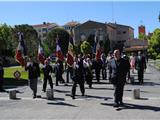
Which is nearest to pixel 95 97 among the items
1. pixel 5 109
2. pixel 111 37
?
pixel 5 109

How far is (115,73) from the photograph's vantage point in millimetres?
14828

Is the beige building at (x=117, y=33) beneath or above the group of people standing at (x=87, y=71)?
above

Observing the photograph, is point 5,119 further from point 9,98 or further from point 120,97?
point 9,98

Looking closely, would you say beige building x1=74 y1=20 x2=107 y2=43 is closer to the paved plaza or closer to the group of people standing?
the group of people standing

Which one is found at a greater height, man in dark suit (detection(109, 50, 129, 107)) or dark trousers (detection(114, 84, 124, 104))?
man in dark suit (detection(109, 50, 129, 107))

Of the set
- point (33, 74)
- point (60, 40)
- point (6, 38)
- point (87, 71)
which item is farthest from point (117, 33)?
point (33, 74)

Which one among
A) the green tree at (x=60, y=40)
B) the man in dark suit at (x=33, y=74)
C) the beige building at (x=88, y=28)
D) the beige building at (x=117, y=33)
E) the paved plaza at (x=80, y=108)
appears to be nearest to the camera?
the paved plaza at (x=80, y=108)

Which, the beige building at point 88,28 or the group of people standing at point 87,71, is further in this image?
the beige building at point 88,28

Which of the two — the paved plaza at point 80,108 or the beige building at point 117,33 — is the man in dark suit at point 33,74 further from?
the beige building at point 117,33

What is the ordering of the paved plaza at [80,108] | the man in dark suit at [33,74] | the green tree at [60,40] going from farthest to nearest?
the green tree at [60,40] → the man in dark suit at [33,74] → the paved plaza at [80,108]

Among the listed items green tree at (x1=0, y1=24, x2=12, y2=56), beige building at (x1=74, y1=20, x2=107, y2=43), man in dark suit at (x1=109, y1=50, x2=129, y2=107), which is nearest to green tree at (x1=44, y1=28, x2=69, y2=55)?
green tree at (x1=0, y1=24, x2=12, y2=56)

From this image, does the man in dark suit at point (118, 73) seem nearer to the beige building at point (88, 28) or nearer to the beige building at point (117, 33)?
the beige building at point (88, 28)

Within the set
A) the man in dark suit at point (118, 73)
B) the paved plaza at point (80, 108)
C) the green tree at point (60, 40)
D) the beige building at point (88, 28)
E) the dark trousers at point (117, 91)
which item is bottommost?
the paved plaza at point (80, 108)

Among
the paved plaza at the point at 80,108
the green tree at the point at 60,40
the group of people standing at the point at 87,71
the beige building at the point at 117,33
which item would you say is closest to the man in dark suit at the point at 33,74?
the group of people standing at the point at 87,71
